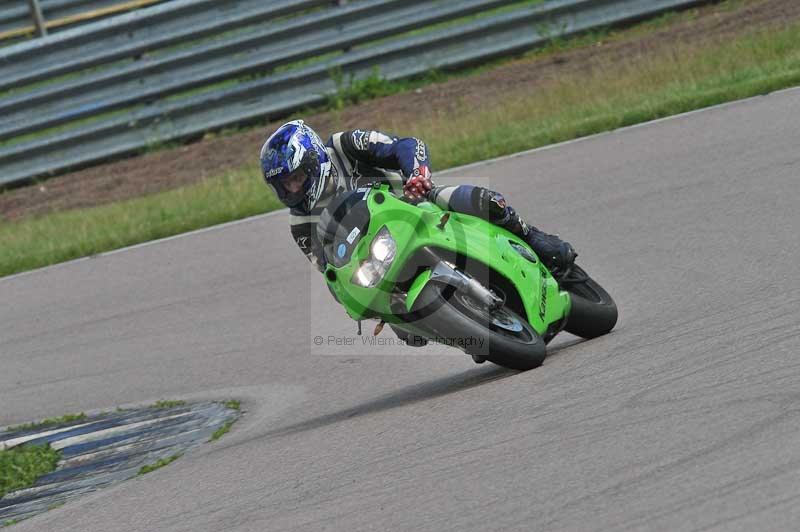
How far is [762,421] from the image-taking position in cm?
431

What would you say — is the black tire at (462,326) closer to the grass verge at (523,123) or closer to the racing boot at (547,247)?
the racing boot at (547,247)

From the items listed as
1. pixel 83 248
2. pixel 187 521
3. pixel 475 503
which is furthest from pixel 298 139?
pixel 83 248

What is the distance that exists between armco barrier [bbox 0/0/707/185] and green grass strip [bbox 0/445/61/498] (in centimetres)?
892

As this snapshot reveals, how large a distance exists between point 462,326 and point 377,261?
0.47m

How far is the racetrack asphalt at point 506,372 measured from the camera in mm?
4195

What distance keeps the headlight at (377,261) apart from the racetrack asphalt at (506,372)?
657 millimetres

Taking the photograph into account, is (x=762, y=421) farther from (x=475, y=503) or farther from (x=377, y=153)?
(x=377, y=153)

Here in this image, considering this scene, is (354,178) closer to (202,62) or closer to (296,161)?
(296,161)

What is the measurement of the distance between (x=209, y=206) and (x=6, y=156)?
13.1 ft

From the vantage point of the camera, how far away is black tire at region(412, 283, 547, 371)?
5.62 m

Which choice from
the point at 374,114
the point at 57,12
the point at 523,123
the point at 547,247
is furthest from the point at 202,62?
the point at 547,247

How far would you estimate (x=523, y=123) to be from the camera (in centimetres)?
1326

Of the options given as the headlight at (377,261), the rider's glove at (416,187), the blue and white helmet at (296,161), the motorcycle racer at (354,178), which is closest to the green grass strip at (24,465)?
the motorcycle racer at (354,178)

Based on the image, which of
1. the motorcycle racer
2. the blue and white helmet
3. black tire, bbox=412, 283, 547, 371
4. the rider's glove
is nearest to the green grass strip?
the motorcycle racer
